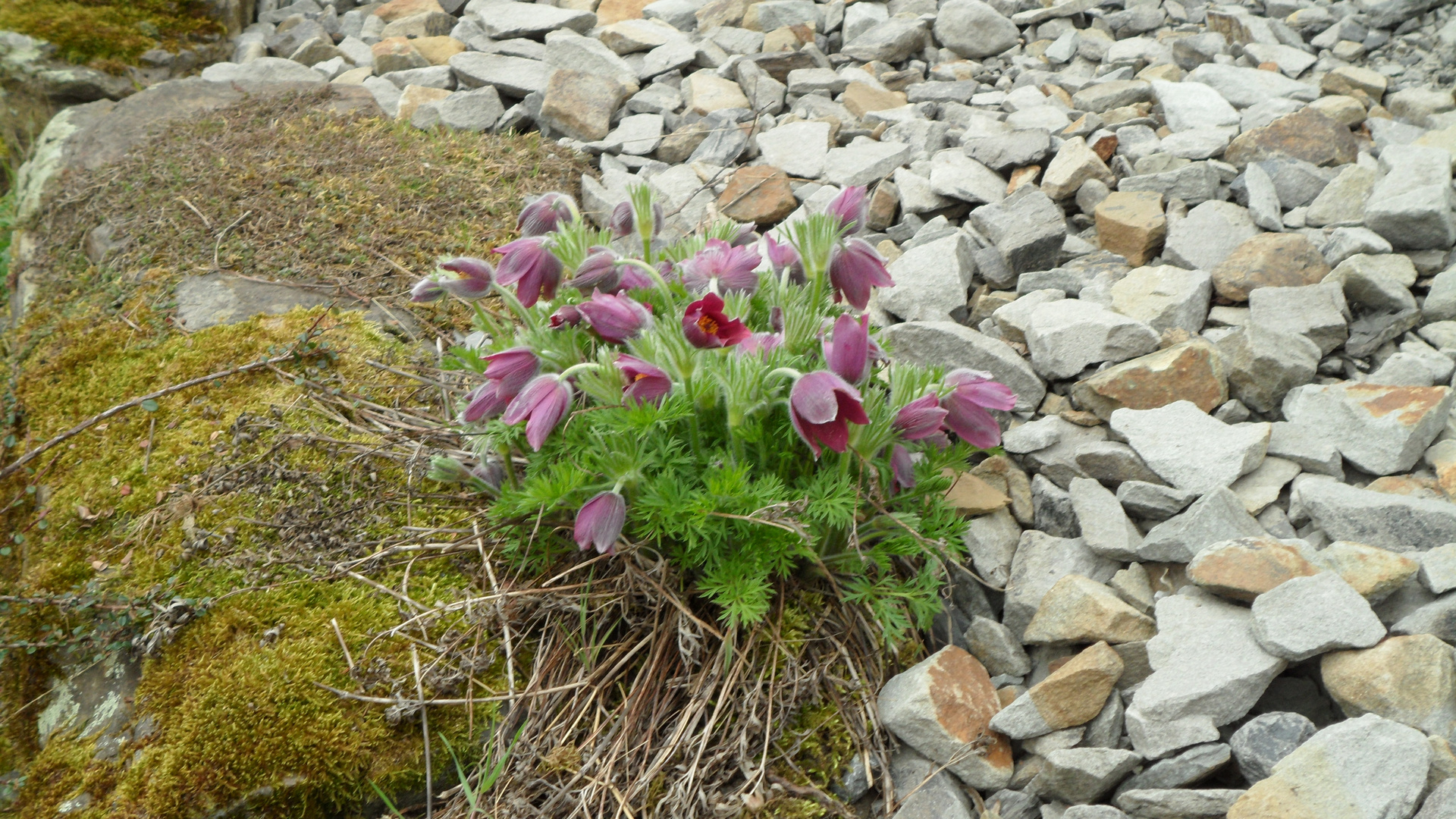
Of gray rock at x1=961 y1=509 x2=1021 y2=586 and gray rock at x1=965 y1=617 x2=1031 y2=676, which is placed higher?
gray rock at x1=961 y1=509 x2=1021 y2=586

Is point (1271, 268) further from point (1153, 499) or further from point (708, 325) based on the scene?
point (708, 325)

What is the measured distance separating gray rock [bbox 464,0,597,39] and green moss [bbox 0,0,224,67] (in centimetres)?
164

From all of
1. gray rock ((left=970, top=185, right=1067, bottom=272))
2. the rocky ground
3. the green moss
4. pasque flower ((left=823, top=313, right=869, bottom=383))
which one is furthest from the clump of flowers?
the green moss

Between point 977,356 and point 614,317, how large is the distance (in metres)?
1.13

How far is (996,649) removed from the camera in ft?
6.88

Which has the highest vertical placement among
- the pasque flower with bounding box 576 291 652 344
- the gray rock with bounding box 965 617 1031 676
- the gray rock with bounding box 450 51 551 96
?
the pasque flower with bounding box 576 291 652 344

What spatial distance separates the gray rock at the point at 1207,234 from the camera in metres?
3.00

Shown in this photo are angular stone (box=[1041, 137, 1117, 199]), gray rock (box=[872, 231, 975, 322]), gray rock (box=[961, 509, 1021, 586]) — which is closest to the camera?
gray rock (box=[961, 509, 1021, 586])

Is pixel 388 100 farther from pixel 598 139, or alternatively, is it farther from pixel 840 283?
pixel 840 283

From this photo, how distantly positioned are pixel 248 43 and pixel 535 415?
490 cm

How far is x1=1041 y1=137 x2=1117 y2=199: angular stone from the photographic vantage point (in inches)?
132

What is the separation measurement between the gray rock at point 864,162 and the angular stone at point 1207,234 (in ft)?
3.47

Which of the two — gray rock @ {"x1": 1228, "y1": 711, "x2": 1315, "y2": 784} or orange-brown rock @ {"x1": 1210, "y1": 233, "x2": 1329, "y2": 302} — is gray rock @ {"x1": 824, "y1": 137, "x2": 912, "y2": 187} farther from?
gray rock @ {"x1": 1228, "y1": 711, "x2": 1315, "y2": 784}

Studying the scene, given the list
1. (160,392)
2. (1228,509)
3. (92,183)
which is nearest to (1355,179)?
(1228,509)
